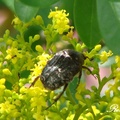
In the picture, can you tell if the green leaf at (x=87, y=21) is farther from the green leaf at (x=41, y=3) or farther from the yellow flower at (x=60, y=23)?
the green leaf at (x=41, y=3)

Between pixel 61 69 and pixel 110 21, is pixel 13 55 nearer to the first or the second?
pixel 61 69

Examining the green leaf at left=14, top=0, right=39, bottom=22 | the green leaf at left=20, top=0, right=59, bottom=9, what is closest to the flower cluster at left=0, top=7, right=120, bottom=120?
the green leaf at left=14, top=0, right=39, bottom=22

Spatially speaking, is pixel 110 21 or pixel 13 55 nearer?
pixel 110 21

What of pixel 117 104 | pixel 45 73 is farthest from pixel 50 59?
pixel 117 104

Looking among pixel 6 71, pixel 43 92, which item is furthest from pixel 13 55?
pixel 43 92

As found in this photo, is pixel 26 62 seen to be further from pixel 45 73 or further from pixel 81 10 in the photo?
pixel 81 10
